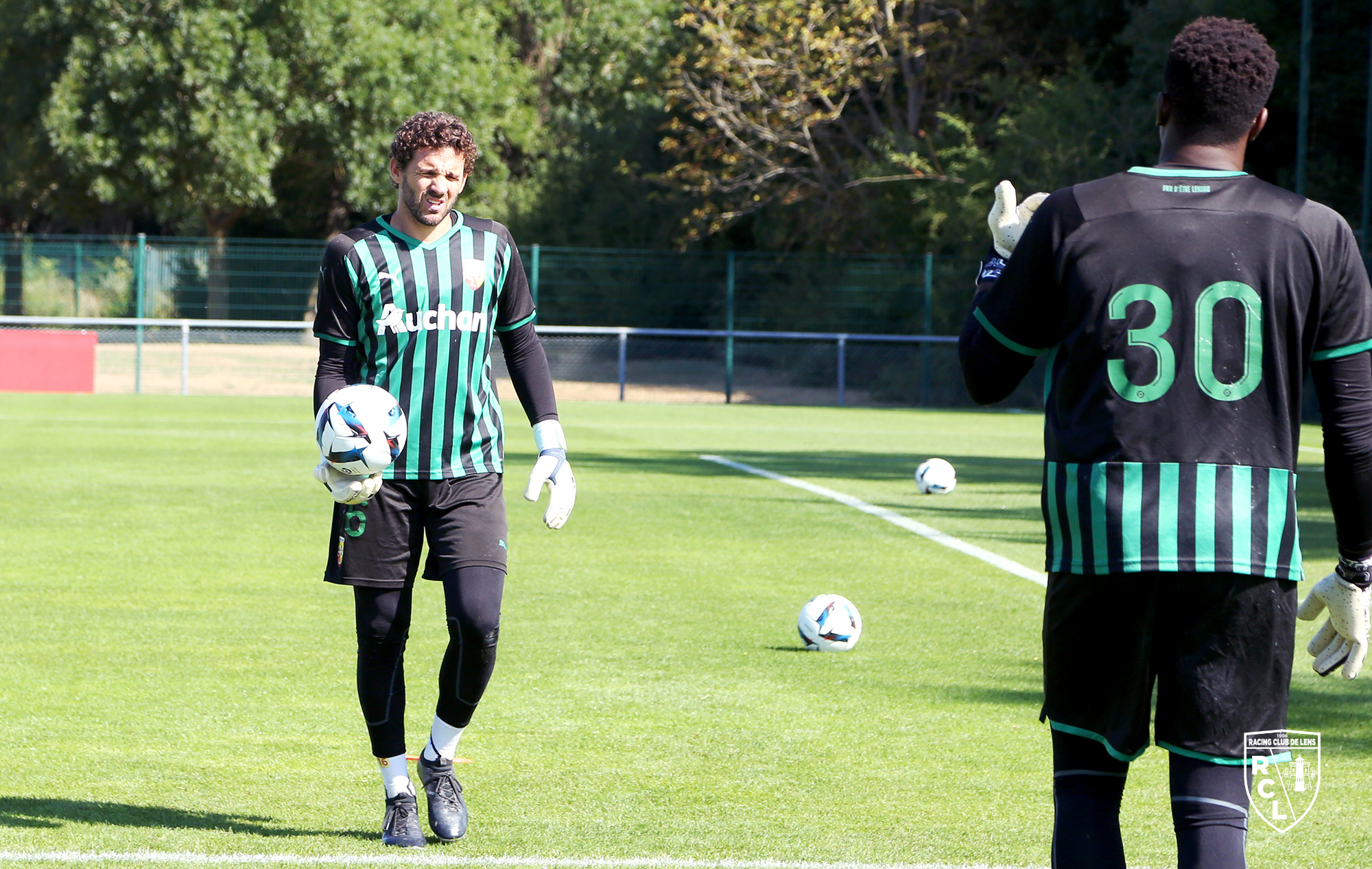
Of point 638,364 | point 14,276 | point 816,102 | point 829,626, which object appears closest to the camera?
point 829,626

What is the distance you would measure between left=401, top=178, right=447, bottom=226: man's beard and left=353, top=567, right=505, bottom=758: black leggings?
0.96 metres

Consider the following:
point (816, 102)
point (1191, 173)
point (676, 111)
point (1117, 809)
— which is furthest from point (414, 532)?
point (676, 111)

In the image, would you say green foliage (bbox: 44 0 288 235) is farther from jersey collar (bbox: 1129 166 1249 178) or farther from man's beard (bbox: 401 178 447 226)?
jersey collar (bbox: 1129 166 1249 178)

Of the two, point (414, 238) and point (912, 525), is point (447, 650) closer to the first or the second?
point (414, 238)

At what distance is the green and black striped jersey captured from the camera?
4477 mm

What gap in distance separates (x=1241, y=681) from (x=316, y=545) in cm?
826

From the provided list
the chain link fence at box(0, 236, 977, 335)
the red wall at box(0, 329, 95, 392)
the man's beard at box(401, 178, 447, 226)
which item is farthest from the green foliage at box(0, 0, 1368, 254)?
the man's beard at box(401, 178, 447, 226)

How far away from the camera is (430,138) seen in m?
4.46

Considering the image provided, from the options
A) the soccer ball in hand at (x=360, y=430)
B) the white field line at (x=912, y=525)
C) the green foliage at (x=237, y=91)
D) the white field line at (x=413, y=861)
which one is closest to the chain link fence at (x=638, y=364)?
the green foliage at (x=237, y=91)

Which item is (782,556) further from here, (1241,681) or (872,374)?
(872,374)

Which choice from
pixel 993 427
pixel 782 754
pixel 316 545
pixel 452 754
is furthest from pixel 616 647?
pixel 993 427

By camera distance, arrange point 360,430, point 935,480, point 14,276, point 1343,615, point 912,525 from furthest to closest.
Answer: point 14,276 → point 935,480 → point 912,525 → point 360,430 → point 1343,615

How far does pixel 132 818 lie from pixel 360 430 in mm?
1355

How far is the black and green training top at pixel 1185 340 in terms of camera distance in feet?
9.63
